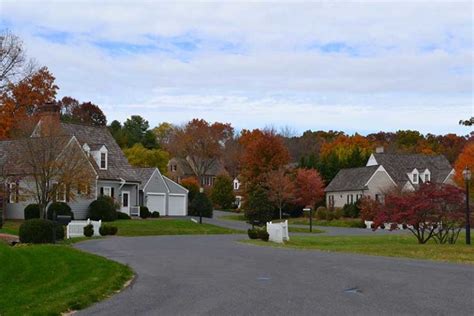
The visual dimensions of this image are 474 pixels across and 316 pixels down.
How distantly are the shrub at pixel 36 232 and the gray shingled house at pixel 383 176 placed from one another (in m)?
47.9

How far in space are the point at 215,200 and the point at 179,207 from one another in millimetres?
22458

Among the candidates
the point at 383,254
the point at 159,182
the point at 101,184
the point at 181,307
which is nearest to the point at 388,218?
the point at 383,254

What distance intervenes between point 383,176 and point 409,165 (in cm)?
587

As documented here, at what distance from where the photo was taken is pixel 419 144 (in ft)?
381

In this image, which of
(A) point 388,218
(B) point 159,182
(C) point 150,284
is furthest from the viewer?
(B) point 159,182

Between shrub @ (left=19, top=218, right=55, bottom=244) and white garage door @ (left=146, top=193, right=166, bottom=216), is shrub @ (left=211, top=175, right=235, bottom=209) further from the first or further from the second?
shrub @ (left=19, top=218, right=55, bottom=244)

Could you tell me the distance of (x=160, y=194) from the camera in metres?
66.4

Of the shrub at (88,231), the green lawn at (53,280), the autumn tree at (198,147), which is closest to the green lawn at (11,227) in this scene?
the shrub at (88,231)

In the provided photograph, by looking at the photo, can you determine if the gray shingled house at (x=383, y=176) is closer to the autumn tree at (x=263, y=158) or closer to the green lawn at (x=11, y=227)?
the autumn tree at (x=263, y=158)

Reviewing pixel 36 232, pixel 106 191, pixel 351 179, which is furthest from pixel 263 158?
pixel 36 232

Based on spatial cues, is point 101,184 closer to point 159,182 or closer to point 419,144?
point 159,182

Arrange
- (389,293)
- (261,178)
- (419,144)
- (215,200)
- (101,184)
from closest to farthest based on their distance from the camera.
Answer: (389,293) < (101,184) < (261,178) < (215,200) < (419,144)

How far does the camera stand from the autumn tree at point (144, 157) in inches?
3403

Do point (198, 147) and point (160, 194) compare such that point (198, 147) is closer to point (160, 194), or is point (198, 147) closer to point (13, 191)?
point (160, 194)
